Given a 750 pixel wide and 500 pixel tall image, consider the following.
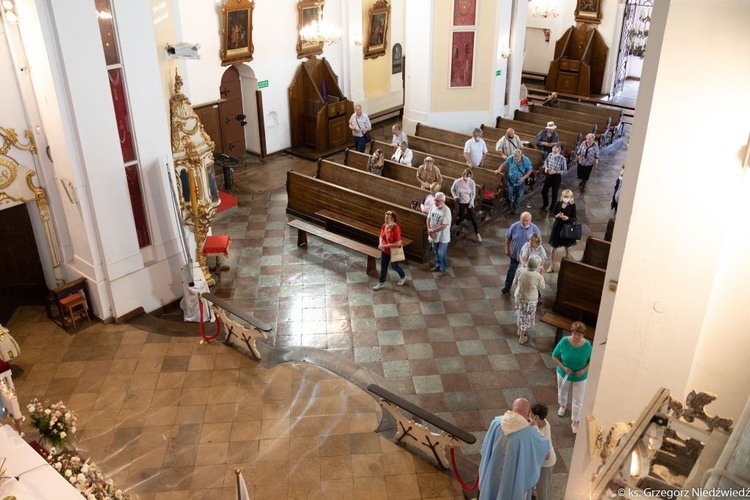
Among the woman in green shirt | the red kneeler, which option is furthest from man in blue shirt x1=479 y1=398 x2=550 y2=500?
the red kneeler

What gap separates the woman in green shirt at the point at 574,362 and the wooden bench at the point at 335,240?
156 inches

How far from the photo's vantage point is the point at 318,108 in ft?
54.0

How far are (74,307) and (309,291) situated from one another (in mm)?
3378

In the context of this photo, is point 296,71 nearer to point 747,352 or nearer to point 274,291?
point 274,291

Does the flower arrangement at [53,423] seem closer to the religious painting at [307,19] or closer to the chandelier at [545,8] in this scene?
the religious painting at [307,19]

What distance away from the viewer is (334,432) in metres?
7.15

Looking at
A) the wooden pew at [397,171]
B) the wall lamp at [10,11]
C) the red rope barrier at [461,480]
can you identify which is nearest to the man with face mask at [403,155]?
the wooden pew at [397,171]

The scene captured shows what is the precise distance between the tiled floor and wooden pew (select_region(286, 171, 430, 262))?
455mm

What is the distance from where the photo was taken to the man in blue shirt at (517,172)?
495 inches

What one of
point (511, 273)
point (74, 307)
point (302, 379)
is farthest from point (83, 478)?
point (511, 273)

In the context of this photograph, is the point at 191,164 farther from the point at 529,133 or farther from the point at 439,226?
the point at 529,133

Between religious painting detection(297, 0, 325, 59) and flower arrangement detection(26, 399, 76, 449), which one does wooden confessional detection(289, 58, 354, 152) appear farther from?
flower arrangement detection(26, 399, 76, 449)

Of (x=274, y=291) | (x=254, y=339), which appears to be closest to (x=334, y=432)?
(x=254, y=339)

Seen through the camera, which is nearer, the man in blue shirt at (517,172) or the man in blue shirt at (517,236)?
the man in blue shirt at (517,236)
